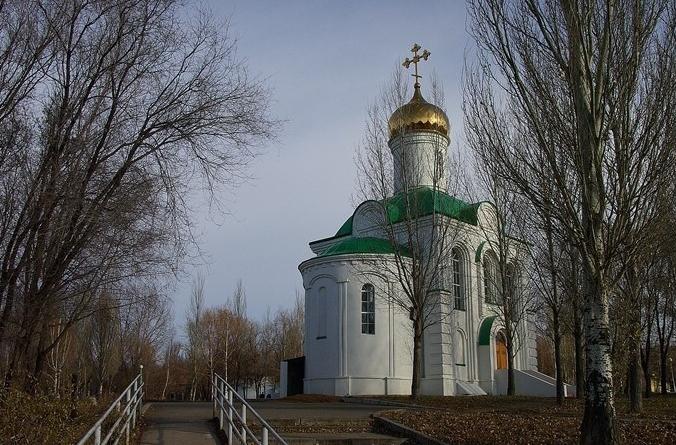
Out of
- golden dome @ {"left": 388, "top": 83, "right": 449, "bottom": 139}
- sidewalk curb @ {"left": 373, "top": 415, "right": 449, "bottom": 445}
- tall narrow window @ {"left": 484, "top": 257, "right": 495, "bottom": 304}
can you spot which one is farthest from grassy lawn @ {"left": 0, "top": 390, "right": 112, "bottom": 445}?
golden dome @ {"left": 388, "top": 83, "right": 449, "bottom": 139}

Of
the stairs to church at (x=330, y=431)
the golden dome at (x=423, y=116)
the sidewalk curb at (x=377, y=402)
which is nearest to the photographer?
the stairs to church at (x=330, y=431)

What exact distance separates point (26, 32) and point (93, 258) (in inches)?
154

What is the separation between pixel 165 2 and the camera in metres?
11.5

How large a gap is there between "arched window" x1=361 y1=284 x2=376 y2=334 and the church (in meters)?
0.04

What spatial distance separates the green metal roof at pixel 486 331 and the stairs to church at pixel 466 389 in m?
2.27

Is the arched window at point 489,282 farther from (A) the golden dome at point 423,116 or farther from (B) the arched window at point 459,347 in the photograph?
(A) the golden dome at point 423,116

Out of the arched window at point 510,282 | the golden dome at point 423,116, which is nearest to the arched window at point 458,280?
the arched window at point 510,282

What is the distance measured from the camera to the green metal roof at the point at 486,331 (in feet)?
98.2

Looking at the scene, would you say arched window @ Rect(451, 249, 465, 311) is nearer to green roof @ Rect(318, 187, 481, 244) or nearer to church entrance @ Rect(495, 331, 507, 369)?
green roof @ Rect(318, 187, 481, 244)

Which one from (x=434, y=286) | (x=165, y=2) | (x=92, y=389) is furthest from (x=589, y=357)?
(x=92, y=389)

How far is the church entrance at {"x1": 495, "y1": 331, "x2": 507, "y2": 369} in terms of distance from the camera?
30578mm

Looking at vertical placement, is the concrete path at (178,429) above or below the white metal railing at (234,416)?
below

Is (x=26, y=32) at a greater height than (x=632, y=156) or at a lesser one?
greater

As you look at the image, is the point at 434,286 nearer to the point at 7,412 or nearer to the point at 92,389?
the point at 7,412
